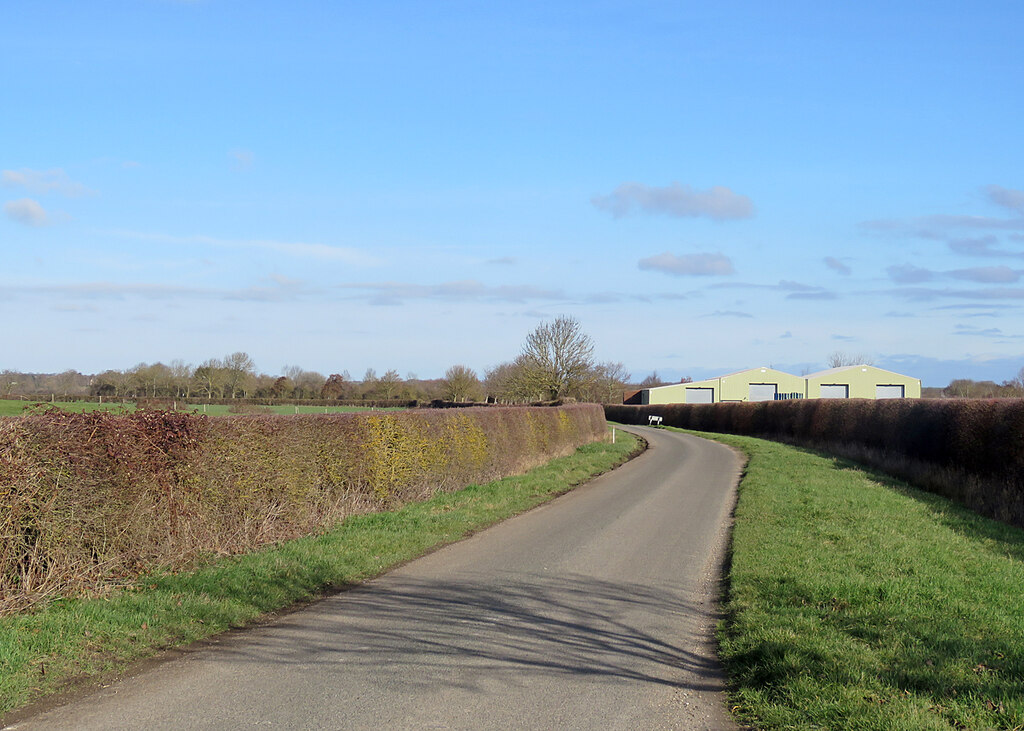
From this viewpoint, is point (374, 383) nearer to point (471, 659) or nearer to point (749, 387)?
point (749, 387)

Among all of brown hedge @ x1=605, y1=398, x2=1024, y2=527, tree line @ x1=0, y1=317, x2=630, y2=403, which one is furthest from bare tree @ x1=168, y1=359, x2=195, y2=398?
brown hedge @ x1=605, y1=398, x2=1024, y2=527

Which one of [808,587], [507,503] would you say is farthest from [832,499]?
[808,587]

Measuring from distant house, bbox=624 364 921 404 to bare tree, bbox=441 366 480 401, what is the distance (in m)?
28.3

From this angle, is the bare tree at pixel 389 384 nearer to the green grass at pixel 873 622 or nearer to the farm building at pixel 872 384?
the farm building at pixel 872 384

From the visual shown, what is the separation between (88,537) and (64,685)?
2570mm

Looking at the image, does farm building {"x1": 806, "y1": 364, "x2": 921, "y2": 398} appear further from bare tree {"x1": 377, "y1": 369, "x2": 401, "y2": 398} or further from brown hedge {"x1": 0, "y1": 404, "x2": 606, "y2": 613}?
brown hedge {"x1": 0, "y1": 404, "x2": 606, "y2": 613}

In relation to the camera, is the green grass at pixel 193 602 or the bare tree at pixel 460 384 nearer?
the green grass at pixel 193 602

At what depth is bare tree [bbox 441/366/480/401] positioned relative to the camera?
3039 inches

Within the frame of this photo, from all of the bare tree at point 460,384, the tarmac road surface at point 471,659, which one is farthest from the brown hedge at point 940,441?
the bare tree at point 460,384

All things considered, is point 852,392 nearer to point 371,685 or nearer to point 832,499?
point 832,499

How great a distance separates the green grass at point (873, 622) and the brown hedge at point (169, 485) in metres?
6.27

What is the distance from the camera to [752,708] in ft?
17.8

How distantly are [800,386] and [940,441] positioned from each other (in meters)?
65.8

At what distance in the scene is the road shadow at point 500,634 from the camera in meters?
6.15
